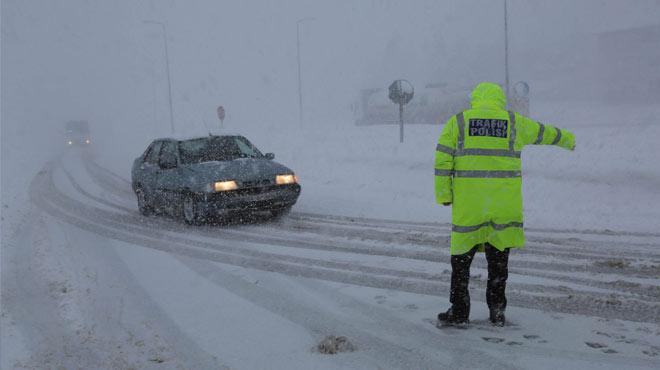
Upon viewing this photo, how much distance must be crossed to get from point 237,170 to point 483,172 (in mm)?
5906

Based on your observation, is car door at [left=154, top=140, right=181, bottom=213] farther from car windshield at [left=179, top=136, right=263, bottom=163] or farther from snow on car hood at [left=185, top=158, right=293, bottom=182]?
snow on car hood at [left=185, top=158, right=293, bottom=182]

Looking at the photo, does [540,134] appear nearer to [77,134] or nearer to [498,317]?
[498,317]

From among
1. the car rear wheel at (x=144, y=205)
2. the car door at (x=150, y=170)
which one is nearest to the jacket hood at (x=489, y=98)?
the car door at (x=150, y=170)

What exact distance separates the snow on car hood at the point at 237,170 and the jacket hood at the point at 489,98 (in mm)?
5553

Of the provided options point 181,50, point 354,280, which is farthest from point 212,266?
point 181,50

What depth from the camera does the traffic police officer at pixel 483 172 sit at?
4266 millimetres

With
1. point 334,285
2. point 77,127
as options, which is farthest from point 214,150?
point 77,127

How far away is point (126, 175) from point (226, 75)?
383 ft

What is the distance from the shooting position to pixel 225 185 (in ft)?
30.2

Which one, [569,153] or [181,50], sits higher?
[181,50]

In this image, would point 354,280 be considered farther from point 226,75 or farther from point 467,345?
point 226,75

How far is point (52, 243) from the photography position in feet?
27.2

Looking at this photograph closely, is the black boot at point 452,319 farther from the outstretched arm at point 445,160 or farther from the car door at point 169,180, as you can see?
the car door at point 169,180

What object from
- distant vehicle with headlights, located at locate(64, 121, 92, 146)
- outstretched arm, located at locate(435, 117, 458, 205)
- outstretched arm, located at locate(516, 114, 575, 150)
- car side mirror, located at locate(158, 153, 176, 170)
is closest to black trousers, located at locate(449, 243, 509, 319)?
outstretched arm, located at locate(435, 117, 458, 205)
